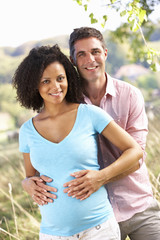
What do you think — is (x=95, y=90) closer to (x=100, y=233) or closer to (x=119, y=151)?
(x=119, y=151)

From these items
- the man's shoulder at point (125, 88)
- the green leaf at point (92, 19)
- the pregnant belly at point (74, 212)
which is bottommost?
the pregnant belly at point (74, 212)

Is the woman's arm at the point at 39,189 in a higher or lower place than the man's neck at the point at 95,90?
lower

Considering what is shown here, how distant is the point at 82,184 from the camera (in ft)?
5.87

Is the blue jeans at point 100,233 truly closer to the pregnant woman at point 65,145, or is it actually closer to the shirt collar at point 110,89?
the pregnant woman at point 65,145

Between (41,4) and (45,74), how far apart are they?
27.9 m

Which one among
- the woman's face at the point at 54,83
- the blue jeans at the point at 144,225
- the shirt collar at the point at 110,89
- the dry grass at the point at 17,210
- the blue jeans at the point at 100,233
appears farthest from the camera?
the dry grass at the point at 17,210

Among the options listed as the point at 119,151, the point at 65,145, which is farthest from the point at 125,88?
the point at 65,145

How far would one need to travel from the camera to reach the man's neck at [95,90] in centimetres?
237

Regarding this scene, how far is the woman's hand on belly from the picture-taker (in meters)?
1.78

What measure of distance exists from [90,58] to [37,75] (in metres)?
0.53

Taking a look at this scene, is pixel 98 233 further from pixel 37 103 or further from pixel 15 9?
pixel 15 9

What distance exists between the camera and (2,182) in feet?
20.4

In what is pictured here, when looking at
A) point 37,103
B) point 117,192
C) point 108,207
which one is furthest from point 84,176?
point 37,103

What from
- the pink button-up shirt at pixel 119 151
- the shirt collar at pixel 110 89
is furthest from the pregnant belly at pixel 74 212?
the shirt collar at pixel 110 89
